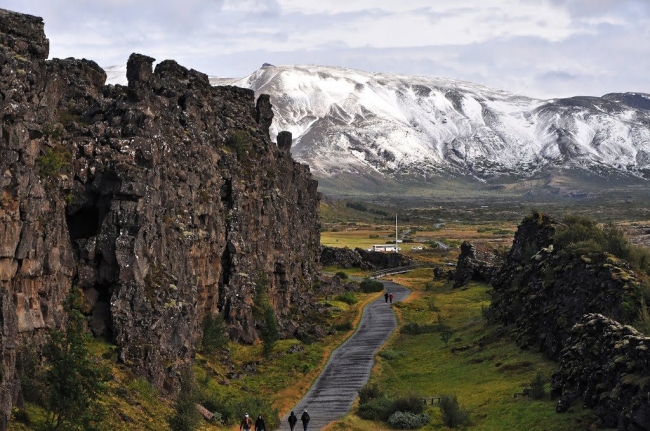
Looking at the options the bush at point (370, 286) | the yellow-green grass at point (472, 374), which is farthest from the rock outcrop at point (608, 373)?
the bush at point (370, 286)

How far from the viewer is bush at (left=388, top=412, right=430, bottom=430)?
196 ft

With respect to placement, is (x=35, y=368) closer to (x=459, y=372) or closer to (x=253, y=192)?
(x=459, y=372)

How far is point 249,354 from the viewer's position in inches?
3248

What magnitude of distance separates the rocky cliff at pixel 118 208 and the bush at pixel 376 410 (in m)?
11.8

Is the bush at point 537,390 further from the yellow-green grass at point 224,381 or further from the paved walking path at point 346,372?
the yellow-green grass at point 224,381

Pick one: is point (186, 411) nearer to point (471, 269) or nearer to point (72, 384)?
point (72, 384)

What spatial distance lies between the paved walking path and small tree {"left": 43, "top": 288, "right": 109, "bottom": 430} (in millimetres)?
17429

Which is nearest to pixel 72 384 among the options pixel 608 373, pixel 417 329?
pixel 608 373

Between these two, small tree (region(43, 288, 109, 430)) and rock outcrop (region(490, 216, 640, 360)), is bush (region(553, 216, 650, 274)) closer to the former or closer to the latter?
rock outcrop (region(490, 216, 640, 360))

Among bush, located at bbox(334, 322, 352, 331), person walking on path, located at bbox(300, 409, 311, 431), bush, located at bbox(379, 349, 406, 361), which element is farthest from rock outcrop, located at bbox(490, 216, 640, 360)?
person walking on path, located at bbox(300, 409, 311, 431)

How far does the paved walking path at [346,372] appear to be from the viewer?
213 ft

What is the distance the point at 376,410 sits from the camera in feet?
207

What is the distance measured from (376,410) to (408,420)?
369 cm

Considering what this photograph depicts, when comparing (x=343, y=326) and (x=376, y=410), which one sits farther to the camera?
(x=343, y=326)
